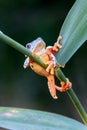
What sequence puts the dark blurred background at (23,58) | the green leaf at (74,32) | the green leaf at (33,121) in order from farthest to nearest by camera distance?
the dark blurred background at (23,58) → the green leaf at (74,32) → the green leaf at (33,121)

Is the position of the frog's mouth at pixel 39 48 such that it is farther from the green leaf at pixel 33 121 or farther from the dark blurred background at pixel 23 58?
the dark blurred background at pixel 23 58

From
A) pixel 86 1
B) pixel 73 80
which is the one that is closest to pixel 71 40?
pixel 86 1

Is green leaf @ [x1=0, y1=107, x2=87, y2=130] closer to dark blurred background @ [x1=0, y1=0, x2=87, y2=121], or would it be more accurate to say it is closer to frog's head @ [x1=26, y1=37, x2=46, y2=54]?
frog's head @ [x1=26, y1=37, x2=46, y2=54]

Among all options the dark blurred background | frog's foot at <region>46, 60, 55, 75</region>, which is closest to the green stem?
frog's foot at <region>46, 60, 55, 75</region>

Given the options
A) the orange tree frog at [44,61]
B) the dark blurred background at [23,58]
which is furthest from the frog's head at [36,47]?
the dark blurred background at [23,58]

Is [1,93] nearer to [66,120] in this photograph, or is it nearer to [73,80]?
[73,80]

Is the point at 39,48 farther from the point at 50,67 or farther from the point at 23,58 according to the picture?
the point at 23,58
